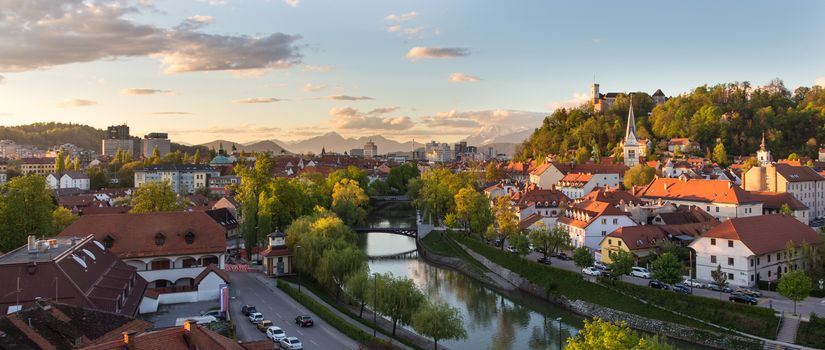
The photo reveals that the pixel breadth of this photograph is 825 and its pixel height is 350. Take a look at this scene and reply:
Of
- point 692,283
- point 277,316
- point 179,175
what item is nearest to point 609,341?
A: point 277,316

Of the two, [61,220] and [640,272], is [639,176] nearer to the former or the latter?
[640,272]

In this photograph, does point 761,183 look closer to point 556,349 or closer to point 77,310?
point 556,349

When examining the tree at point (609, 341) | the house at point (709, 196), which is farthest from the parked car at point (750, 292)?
the house at point (709, 196)

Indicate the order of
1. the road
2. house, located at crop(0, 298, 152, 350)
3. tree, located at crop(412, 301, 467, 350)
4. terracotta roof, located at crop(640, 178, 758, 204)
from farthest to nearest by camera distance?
terracotta roof, located at crop(640, 178, 758, 204), tree, located at crop(412, 301, 467, 350), the road, house, located at crop(0, 298, 152, 350)

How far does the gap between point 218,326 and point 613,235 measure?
2396cm

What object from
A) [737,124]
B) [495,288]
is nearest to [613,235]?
[495,288]

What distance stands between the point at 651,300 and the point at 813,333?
22.5ft

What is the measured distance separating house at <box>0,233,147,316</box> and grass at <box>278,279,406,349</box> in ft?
21.9

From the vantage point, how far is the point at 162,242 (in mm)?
31078

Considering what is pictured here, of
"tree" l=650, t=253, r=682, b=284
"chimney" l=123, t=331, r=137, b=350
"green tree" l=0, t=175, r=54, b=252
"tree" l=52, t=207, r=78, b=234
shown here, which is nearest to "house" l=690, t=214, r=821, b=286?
"tree" l=650, t=253, r=682, b=284

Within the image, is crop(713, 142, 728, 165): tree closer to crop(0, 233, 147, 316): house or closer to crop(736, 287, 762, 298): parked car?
crop(736, 287, 762, 298): parked car

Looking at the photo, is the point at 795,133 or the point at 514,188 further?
the point at 795,133

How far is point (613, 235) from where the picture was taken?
123 ft

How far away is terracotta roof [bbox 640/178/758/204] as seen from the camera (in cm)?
4616
